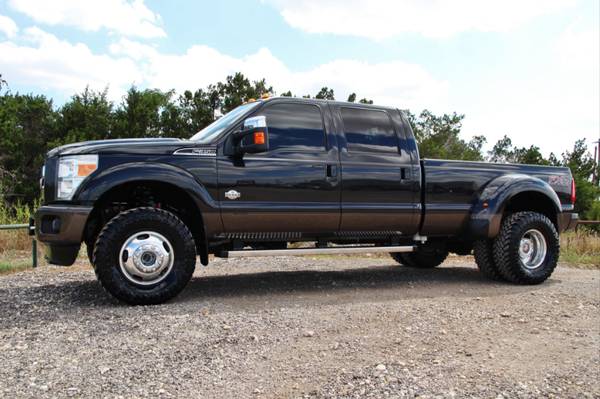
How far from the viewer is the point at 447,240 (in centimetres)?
674

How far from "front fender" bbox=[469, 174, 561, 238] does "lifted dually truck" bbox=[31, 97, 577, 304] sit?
0.04ft

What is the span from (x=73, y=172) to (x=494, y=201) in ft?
14.6

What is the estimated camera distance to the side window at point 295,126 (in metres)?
5.56

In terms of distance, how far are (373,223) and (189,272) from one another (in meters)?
2.02

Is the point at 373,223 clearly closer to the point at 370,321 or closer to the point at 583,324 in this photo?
the point at 370,321

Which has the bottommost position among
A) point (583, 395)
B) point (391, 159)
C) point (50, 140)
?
point (583, 395)

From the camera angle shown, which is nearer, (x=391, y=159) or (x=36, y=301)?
(x=36, y=301)

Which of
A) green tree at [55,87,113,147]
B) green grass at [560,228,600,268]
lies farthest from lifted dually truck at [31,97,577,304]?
green tree at [55,87,113,147]

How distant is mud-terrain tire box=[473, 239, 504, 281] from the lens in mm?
6590

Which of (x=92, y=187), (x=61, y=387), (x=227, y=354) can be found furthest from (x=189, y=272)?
(x=61, y=387)

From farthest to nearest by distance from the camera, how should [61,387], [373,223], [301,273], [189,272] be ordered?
[301,273]
[373,223]
[189,272]
[61,387]

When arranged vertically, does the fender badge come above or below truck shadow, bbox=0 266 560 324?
above

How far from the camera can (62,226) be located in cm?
475

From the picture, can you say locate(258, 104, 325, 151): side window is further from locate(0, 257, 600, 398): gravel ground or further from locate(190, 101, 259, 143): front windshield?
locate(0, 257, 600, 398): gravel ground
